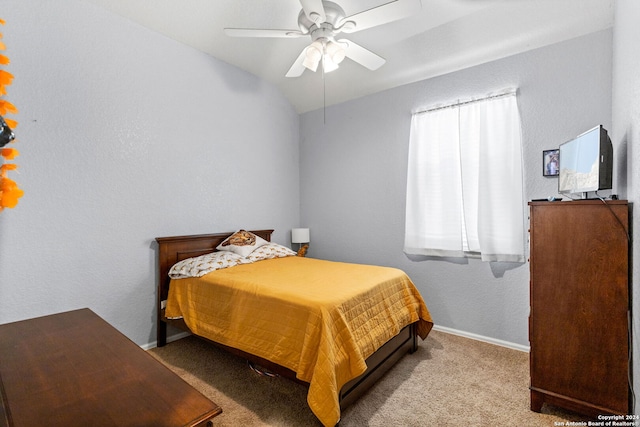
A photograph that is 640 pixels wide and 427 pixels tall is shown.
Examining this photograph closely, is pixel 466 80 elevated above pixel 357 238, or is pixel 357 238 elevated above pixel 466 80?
pixel 466 80

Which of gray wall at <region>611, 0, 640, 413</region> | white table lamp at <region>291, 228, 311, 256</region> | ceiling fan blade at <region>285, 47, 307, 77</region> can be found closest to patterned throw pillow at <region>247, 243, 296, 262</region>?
white table lamp at <region>291, 228, 311, 256</region>

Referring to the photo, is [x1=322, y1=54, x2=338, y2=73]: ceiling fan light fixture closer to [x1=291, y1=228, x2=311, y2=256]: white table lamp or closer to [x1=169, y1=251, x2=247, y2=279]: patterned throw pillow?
[x1=169, y1=251, x2=247, y2=279]: patterned throw pillow

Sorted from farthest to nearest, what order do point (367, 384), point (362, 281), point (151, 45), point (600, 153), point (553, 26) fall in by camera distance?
point (151, 45) < point (553, 26) < point (362, 281) < point (367, 384) < point (600, 153)

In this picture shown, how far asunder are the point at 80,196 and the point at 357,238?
8.89 ft

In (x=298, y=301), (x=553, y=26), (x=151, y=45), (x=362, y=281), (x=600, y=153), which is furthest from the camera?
(x=151, y=45)

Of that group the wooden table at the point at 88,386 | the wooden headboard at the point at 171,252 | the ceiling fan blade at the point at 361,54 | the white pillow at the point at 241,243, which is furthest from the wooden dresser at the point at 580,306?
the wooden headboard at the point at 171,252

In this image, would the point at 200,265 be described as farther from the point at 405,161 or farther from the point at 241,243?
the point at 405,161

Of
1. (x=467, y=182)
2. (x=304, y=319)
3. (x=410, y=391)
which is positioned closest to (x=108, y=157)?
(x=304, y=319)

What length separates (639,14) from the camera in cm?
135

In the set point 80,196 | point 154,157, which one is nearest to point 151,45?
point 154,157

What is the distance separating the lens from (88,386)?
0.92 meters

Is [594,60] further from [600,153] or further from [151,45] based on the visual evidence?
[151,45]

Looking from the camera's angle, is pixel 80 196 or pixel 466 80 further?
pixel 466 80

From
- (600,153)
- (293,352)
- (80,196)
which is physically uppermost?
(600,153)
